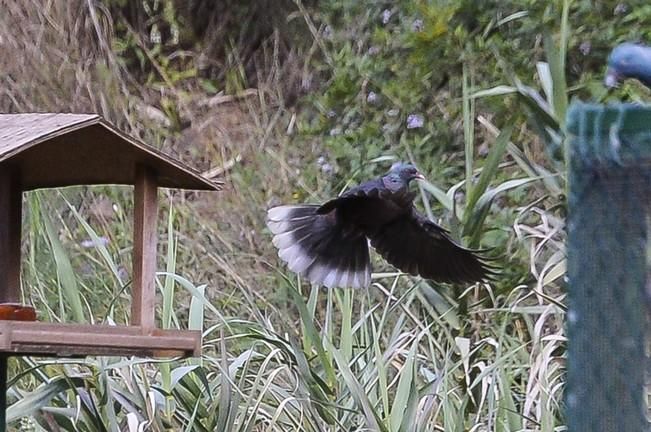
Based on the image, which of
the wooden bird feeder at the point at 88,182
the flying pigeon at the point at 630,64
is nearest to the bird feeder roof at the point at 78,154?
the wooden bird feeder at the point at 88,182

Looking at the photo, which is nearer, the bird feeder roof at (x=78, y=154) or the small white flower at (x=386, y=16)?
the bird feeder roof at (x=78, y=154)

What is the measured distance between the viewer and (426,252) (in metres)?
3.44

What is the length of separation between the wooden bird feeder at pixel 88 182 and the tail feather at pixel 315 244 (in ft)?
3.43

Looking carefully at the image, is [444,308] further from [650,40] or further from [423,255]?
[650,40]

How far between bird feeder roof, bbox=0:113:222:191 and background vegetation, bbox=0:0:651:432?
1.11ft

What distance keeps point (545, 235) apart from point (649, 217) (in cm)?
146

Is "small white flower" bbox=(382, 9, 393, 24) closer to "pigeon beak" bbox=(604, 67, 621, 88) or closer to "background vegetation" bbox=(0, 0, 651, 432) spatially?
"background vegetation" bbox=(0, 0, 651, 432)

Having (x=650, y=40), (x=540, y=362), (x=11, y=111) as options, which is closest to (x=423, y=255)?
(x=540, y=362)

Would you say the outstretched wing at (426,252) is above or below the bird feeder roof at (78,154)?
below

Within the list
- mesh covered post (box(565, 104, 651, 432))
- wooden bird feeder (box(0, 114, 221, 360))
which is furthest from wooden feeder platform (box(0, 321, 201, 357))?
mesh covered post (box(565, 104, 651, 432))

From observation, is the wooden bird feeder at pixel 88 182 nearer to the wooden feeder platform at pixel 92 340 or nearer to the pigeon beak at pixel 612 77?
the wooden feeder platform at pixel 92 340

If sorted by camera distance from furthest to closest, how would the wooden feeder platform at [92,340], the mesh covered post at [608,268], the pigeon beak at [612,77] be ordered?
the pigeon beak at [612,77] → the wooden feeder platform at [92,340] → the mesh covered post at [608,268]

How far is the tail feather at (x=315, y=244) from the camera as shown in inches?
138

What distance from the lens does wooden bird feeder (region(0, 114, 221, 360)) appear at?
2.06 metres
